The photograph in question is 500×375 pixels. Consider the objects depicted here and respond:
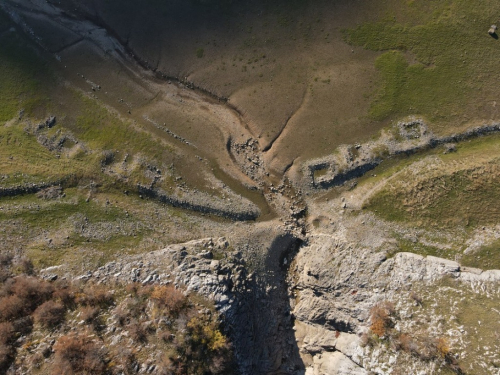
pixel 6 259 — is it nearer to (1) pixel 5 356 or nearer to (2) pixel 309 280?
(1) pixel 5 356

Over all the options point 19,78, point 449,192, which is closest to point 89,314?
point 19,78

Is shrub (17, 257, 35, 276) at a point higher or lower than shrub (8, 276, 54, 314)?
higher

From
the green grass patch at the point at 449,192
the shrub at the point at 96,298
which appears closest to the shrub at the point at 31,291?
the shrub at the point at 96,298

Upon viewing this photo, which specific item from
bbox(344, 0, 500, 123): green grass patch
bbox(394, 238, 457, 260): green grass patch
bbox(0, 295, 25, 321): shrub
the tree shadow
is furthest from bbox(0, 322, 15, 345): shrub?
bbox(344, 0, 500, 123): green grass patch

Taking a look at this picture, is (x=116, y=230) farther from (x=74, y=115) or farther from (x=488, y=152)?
(x=488, y=152)

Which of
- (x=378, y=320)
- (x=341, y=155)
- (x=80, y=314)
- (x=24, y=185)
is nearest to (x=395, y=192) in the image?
(x=341, y=155)

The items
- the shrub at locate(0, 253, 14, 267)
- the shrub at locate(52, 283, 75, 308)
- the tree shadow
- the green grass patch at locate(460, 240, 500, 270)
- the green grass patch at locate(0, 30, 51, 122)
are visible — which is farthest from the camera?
the green grass patch at locate(0, 30, 51, 122)

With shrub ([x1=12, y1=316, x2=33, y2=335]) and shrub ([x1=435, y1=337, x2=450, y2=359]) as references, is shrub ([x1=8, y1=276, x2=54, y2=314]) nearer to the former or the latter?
shrub ([x1=12, y1=316, x2=33, y2=335])
